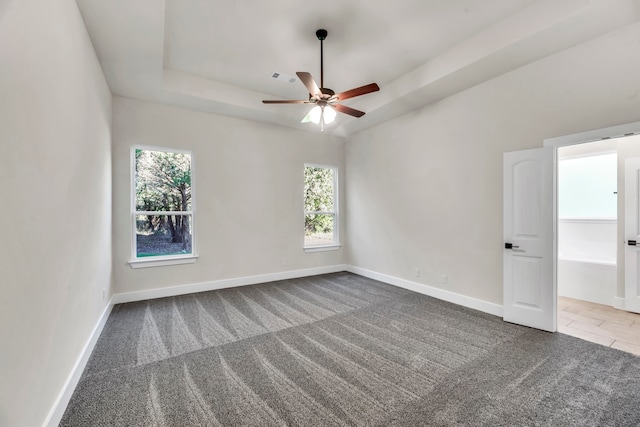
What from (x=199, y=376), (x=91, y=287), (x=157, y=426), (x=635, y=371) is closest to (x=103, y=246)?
(x=91, y=287)

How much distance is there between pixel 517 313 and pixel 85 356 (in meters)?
4.48

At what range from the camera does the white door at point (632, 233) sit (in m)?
3.69

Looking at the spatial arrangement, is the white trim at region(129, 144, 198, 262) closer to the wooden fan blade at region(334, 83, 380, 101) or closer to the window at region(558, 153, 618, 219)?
the wooden fan blade at region(334, 83, 380, 101)

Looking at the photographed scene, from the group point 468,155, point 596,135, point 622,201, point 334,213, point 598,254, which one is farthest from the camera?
point 334,213

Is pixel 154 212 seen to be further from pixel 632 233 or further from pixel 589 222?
pixel 589 222

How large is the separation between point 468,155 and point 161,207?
466cm

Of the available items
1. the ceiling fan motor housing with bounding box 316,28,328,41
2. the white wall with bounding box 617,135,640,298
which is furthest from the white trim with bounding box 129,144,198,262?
the white wall with bounding box 617,135,640,298

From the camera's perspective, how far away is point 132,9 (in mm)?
2531

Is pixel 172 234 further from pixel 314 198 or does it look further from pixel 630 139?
pixel 630 139

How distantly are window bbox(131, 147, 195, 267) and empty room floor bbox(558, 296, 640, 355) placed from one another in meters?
5.24

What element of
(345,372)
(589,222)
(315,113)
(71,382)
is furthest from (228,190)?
(589,222)

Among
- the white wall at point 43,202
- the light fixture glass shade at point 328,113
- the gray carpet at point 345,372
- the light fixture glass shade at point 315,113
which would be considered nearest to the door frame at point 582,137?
the gray carpet at point 345,372

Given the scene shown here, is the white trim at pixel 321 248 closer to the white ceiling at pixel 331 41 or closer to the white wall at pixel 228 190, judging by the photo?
the white wall at pixel 228 190

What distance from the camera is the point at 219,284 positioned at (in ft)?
16.1
